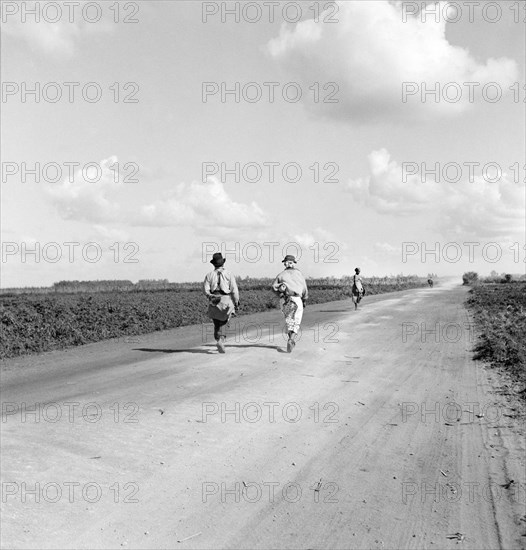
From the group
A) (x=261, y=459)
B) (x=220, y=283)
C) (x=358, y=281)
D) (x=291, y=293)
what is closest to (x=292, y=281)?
(x=291, y=293)

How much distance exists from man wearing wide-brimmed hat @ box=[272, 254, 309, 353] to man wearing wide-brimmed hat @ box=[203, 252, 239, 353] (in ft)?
3.55

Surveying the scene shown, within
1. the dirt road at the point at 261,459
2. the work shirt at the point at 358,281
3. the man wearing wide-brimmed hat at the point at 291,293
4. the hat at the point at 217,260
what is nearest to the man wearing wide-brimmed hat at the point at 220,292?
the hat at the point at 217,260

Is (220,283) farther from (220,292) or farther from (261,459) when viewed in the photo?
(261,459)

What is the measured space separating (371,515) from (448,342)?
12.2m

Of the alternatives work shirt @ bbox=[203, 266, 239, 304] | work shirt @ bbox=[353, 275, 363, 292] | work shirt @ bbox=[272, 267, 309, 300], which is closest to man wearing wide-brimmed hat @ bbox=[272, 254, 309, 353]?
work shirt @ bbox=[272, 267, 309, 300]

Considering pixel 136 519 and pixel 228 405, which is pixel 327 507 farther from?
pixel 228 405

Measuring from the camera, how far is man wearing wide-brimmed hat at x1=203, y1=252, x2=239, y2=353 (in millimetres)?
12750

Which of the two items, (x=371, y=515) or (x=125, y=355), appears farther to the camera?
(x=125, y=355)

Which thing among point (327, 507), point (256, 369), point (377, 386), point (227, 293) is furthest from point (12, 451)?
point (227, 293)

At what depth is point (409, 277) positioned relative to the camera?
164m

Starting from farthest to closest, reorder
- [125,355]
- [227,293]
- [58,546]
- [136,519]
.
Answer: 1. [125,355]
2. [227,293]
3. [136,519]
4. [58,546]

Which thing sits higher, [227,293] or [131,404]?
[227,293]

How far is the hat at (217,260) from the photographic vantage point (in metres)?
12.9

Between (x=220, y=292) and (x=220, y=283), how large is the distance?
0.71 ft
